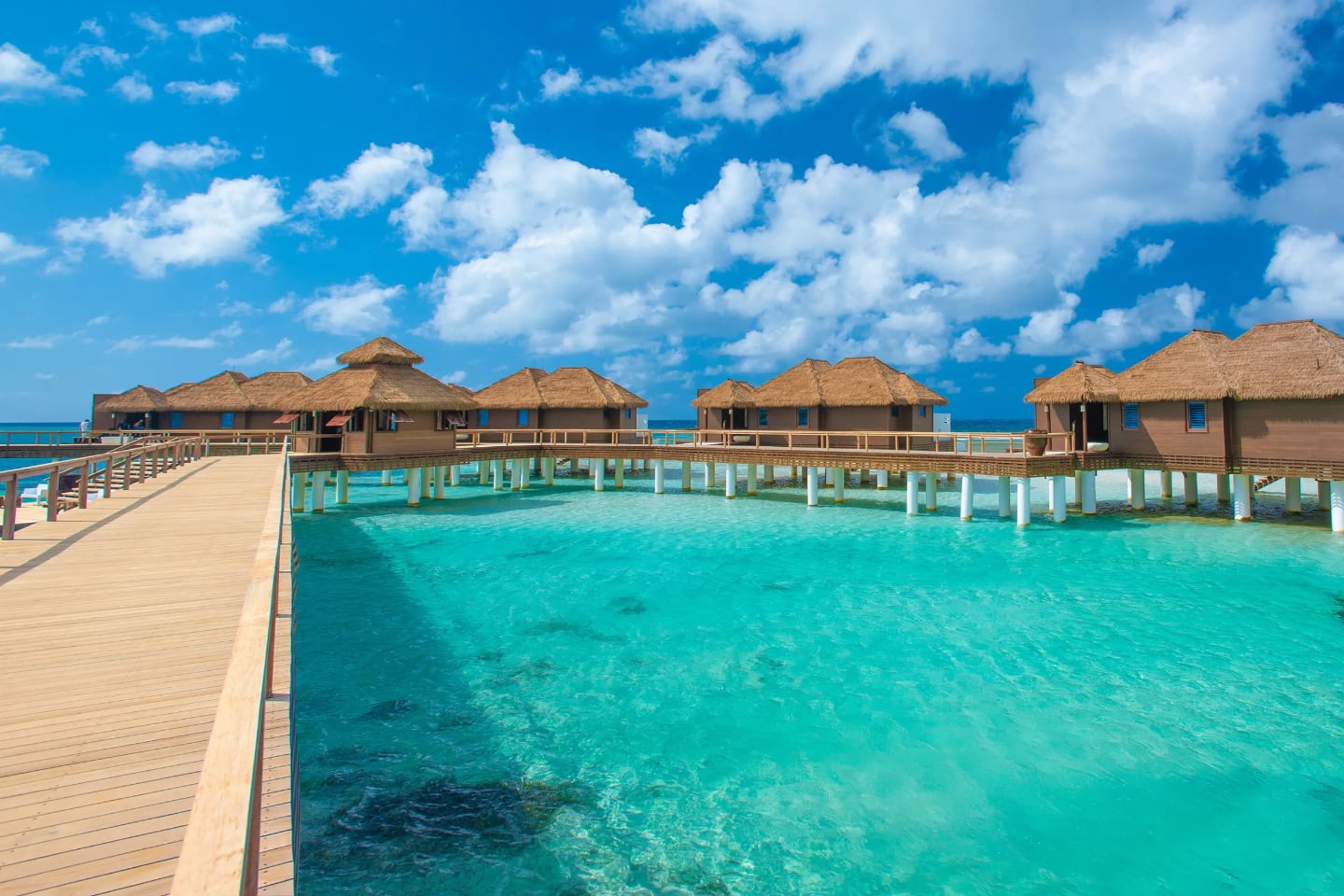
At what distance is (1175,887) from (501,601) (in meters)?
12.2

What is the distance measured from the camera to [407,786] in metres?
7.62

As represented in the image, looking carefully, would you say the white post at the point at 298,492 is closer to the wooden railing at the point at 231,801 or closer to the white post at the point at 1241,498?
the wooden railing at the point at 231,801

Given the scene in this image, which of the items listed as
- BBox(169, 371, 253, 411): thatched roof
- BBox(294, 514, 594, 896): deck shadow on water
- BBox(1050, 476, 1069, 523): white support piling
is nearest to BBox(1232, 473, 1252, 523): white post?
BBox(1050, 476, 1069, 523): white support piling

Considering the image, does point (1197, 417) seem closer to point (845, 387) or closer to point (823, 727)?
point (845, 387)

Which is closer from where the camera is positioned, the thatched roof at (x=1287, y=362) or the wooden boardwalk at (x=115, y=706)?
the wooden boardwalk at (x=115, y=706)

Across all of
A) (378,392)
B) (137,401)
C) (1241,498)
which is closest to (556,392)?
(378,392)

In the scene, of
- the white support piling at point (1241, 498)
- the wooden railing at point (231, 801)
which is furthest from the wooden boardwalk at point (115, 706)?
the white support piling at point (1241, 498)

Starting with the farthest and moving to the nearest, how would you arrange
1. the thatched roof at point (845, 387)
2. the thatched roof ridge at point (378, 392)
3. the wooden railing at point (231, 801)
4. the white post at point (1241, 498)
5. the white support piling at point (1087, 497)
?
the thatched roof at point (845, 387)
the thatched roof ridge at point (378, 392)
the white support piling at point (1087, 497)
the white post at point (1241, 498)
the wooden railing at point (231, 801)

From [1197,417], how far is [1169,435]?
1.06 m

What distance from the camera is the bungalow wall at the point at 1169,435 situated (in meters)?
24.0

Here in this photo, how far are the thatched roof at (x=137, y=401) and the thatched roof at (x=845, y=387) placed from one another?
32.0m

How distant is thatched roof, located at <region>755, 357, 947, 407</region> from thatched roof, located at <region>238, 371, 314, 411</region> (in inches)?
Result: 1020

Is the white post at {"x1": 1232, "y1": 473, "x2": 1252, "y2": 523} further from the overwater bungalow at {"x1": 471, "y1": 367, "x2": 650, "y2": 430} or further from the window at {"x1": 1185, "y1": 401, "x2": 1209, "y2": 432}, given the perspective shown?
the overwater bungalow at {"x1": 471, "y1": 367, "x2": 650, "y2": 430}

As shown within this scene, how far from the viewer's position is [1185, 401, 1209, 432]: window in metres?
24.3
